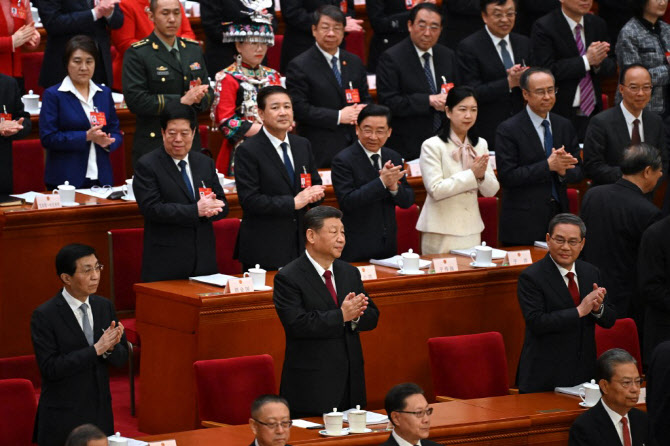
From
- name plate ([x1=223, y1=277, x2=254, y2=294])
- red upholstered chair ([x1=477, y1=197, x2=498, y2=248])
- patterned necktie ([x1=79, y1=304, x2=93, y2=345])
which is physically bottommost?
patterned necktie ([x1=79, y1=304, x2=93, y2=345])

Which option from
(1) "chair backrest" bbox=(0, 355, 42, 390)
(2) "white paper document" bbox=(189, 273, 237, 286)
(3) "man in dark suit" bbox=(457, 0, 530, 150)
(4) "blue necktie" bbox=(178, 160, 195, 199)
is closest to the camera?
(2) "white paper document" bbox=(189, 273, 237, 286)

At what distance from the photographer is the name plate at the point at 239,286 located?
550 centimetres

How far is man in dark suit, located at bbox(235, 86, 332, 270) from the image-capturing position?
5.94 m

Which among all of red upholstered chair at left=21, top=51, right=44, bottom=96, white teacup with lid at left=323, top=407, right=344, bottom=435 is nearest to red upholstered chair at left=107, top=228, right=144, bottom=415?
white teacup with lid at left=323, top=407, right=344, bottom=435

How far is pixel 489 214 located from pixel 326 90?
3.79 feet

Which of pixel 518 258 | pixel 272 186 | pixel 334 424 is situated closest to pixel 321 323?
pixel 334 424

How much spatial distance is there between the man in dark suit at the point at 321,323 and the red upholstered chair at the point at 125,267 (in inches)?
55.6

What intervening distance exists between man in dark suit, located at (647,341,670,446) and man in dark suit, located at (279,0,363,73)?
14.6 ft

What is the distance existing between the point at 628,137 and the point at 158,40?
2530 mm

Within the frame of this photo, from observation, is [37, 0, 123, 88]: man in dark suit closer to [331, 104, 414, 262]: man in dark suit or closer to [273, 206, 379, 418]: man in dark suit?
[331, 104, 414, 262]: man in dark suit

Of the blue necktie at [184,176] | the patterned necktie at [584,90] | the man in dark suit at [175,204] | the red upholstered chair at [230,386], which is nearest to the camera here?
the red upholstered chair at [230,386]

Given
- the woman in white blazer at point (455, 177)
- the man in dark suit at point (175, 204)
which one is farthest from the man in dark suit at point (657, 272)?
the man in dark suit at point (175, 204)

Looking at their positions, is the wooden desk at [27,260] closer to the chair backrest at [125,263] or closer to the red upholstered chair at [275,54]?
the chair backrest at [125,263]

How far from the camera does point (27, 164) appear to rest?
7113mm
